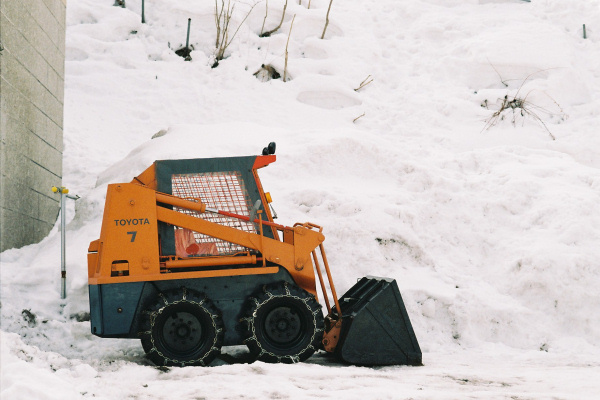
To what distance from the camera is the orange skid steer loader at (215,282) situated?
489 centimetres

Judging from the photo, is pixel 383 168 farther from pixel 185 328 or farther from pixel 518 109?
pixel 185 328

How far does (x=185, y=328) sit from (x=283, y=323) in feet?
2.55

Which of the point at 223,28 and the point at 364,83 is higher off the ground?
the point at 223,28

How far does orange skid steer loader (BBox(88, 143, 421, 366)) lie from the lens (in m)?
4.89

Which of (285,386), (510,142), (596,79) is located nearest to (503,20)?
(596,79)

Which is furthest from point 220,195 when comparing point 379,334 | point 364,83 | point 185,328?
point 364,83

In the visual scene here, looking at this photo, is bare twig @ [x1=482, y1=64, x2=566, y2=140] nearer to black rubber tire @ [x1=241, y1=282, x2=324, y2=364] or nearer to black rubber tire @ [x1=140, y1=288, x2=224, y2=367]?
black rubber tire @ [x1=241, y1=282, x2=324, y2=364]

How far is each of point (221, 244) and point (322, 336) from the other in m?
1.13

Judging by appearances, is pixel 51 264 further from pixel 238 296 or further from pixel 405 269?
pixel 405 269

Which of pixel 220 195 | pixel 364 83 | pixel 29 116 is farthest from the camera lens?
pixel 364 83

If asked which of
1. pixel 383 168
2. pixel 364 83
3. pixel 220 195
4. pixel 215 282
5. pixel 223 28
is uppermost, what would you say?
pixel 223 28

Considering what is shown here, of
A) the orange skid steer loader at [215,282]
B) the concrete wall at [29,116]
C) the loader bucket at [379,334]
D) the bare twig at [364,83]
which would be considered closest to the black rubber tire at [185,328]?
the orange skid steer loader at [215,282]

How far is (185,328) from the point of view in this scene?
4926 millimetres

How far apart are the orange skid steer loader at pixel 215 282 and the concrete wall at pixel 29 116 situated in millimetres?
1953
